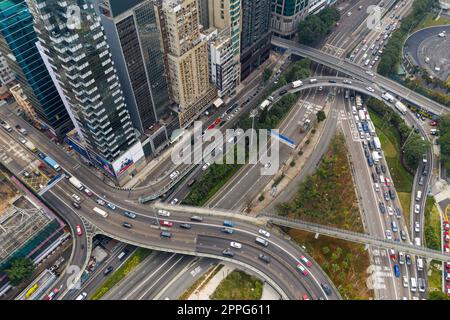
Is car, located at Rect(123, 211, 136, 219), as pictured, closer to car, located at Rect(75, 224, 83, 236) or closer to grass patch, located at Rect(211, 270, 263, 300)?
car, located at Rect(75, 224, 83, 236)

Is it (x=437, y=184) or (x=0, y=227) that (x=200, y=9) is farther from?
(x=437, y=184)

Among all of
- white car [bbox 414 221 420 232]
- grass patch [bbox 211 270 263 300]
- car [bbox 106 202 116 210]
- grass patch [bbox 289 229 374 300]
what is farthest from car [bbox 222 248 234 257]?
white car [bbox 414 221 420 232]

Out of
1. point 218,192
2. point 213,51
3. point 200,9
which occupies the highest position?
point 200,9

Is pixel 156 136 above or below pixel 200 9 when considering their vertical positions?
below

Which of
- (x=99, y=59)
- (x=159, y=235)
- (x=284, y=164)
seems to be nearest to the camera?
(x=99, y=59)

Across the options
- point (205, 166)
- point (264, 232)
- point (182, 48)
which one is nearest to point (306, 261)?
point (264, 232)

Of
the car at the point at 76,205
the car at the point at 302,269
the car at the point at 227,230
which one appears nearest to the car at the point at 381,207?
the car at the point at 302,269

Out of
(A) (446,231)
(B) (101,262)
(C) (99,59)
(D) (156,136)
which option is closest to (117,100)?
(C) (99,59)

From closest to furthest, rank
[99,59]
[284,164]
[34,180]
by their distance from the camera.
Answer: [99,59] < [34,180] < [284,164]
